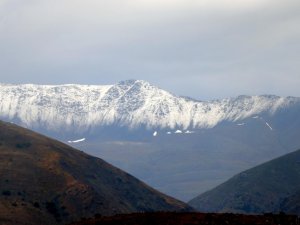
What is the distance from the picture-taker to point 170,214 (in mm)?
107062

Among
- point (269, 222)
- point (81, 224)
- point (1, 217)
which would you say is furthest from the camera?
point (1, 217)

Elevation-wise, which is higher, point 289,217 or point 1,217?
point 289,217

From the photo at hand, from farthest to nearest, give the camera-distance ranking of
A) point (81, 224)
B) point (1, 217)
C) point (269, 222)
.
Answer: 1. point (1, 217)
2. point (81, 224)
3. point (269, 222)

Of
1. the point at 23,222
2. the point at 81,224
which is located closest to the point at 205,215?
the point at 81,224

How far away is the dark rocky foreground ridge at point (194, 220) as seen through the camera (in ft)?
322

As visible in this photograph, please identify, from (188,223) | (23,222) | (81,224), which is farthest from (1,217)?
(188,223)

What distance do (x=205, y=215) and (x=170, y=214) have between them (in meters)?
6.50

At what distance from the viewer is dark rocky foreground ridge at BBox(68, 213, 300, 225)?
98.0 meters

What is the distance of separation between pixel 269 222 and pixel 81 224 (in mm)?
30960

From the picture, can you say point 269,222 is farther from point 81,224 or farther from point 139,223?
point 81,224

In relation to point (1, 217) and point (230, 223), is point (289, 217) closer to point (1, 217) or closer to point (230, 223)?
point (230, 223)

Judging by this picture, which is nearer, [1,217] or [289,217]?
[289,217]

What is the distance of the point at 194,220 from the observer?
9981cm

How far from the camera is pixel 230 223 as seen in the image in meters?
97.5
